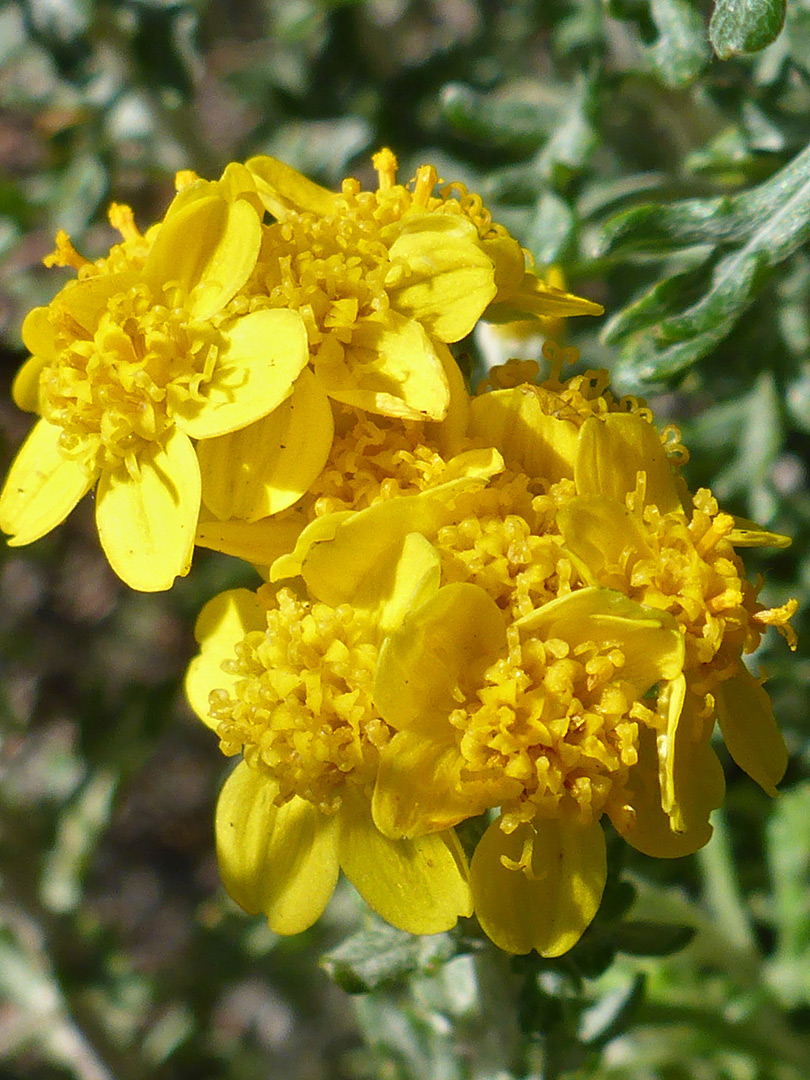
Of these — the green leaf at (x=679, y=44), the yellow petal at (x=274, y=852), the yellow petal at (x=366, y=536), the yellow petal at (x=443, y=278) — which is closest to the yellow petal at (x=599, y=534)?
the yellow petal at (x=366, y=536)

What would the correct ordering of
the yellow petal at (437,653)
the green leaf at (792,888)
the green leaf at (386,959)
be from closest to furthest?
the yellow petal at (437,653) → the green leaf at (386,959) → the green leaf at (792,888)

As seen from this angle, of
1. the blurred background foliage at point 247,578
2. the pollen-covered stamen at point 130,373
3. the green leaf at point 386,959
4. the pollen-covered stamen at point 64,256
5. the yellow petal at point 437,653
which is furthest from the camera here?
the blurred background foliage at point 247,578

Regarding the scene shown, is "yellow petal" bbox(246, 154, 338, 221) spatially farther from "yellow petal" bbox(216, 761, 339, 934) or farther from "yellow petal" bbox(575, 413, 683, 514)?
"yellow petal" bbox(216, 761, 339, 934)

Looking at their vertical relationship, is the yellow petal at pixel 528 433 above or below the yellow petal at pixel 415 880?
above

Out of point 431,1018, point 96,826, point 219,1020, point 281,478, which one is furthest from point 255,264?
point 219,1020

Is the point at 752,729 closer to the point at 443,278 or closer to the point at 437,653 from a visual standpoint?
the point at 437,653

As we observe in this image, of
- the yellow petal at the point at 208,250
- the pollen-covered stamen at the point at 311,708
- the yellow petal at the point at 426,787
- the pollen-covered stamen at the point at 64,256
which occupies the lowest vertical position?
the yellow petal at the point at 426,787

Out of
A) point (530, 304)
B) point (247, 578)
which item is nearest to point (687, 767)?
point (530, 304)

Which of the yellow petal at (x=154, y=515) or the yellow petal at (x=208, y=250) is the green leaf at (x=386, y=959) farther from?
the yellow petal at (x=208, y=250)
